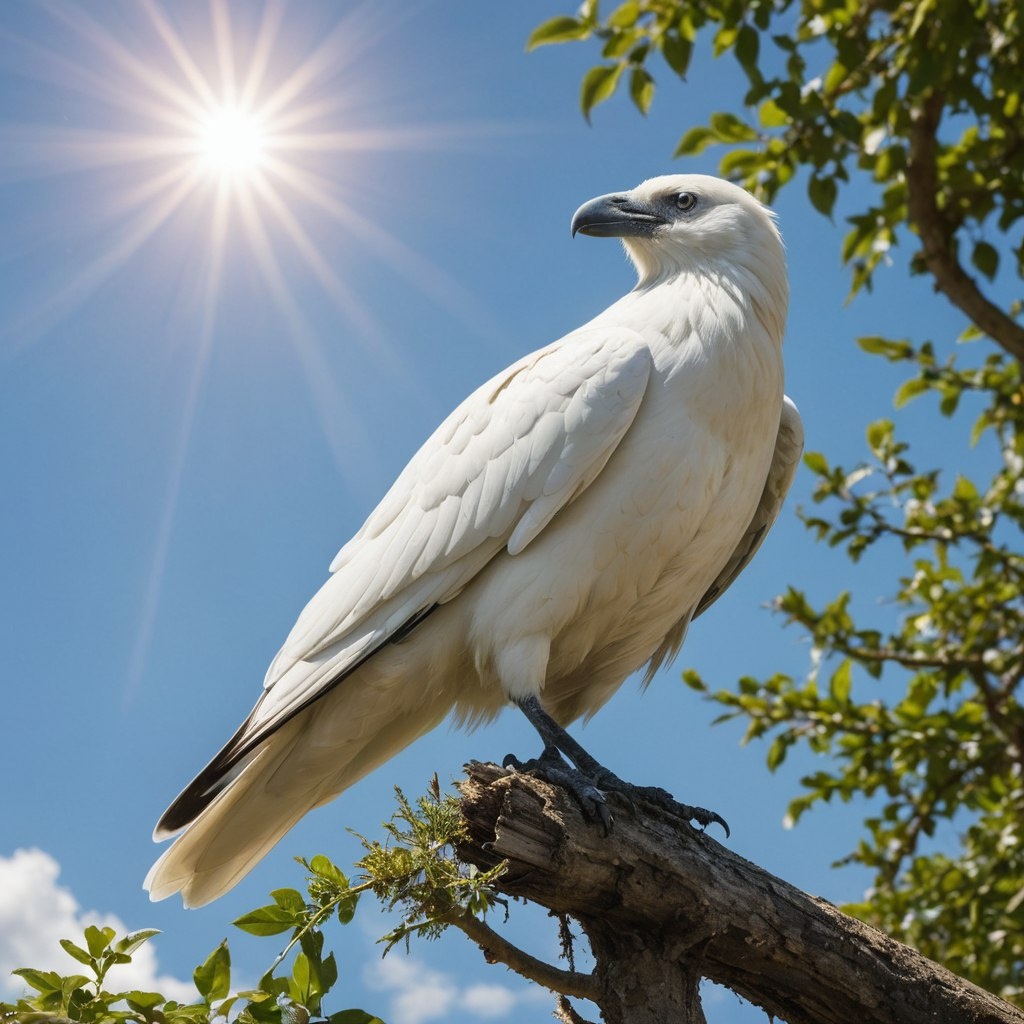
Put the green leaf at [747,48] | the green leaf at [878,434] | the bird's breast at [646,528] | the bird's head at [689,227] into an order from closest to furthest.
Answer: the bird's breast at [646,528]
the bird's head at [689,227]
the green leaf at [747,48]
the green leaf at [878,434]

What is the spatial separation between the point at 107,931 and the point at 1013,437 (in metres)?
5.32

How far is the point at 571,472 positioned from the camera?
348cm

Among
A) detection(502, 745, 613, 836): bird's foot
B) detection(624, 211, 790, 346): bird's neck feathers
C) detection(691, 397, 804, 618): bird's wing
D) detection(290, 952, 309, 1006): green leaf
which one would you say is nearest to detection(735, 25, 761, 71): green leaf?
detection(624, 211, 790, 346): bird's neck feathers

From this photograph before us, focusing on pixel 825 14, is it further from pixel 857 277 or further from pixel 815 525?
pixel 815 525

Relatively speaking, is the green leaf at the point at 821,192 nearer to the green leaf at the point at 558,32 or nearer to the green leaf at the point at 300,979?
the green leaf at the point at 558,32

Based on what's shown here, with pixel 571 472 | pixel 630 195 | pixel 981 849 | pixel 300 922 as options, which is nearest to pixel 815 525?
pixel 981 849

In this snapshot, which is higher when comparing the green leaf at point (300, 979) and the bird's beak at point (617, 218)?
the bird's beak at point (617, 218)

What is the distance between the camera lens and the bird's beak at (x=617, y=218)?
4430 millimetres

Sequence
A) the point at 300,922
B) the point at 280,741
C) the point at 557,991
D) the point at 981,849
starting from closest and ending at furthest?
1. the point at 300,922
2. the point at 557,991
3. the point at 280,741
4. the point at 981,849

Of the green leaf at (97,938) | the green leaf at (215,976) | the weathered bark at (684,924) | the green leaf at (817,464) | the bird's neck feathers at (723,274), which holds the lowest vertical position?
the weathered bark at (684,924)

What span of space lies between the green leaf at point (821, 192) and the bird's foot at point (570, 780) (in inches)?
107

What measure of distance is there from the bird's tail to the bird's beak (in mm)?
1952

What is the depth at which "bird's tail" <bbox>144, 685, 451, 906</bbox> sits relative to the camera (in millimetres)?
3682

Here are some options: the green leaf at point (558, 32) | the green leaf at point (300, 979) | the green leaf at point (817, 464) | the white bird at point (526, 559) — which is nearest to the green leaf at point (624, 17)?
the green leaf at point (558, 32)
